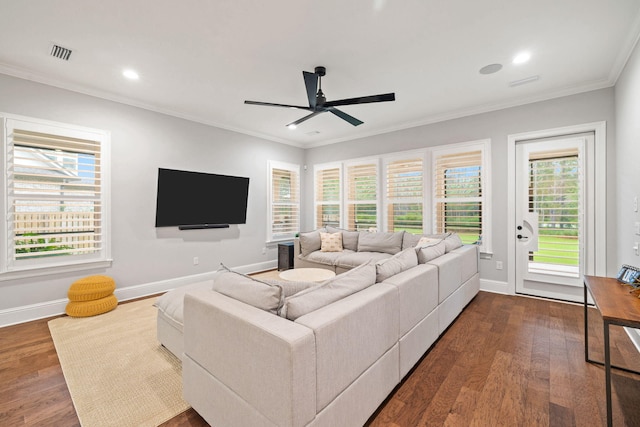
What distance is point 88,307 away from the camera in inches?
128

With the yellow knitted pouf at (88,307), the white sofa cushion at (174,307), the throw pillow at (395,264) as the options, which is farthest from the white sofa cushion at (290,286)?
the yellow knitted pouf at (88,307)

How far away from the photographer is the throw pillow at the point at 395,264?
6.68ft

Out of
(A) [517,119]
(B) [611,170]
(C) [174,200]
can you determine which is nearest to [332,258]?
(C) [174,200]

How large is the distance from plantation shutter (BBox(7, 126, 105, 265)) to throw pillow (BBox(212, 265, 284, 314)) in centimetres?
295

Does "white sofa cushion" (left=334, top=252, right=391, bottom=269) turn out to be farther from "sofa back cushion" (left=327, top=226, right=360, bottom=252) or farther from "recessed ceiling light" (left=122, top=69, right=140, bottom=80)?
"recessed ceiling light" (left=122, top=69, right=140, bottom=80)

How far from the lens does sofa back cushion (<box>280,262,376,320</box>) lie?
1389 mm

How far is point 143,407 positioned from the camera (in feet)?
5.84

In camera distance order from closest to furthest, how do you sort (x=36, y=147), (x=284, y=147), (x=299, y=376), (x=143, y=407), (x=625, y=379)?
(x=299, y=376), (x=143, y=407), (x=625, y=379), (x=36, y=147), (x=284, y=147)

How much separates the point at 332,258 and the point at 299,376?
3.44 metres

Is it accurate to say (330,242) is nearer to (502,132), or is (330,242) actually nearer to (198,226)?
(198,226)

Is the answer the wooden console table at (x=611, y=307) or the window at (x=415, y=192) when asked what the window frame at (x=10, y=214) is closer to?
the window at (x=415, y=192)

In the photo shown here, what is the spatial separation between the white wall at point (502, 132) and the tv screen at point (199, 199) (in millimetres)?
2767

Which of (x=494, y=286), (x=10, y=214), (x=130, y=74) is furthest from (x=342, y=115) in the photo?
(x=10, y=214)

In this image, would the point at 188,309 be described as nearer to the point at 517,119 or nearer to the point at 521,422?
the point at 521,422
